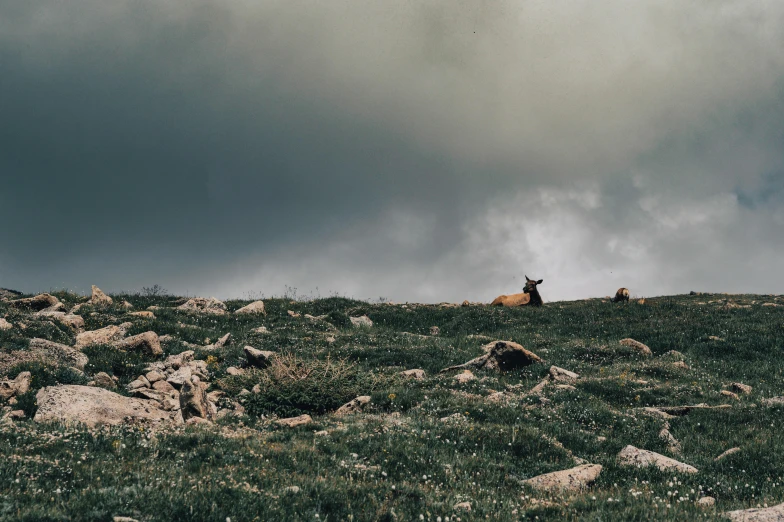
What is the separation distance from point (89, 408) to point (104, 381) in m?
3.87

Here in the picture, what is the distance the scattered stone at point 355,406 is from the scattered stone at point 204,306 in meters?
17.8

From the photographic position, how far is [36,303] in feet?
85.9

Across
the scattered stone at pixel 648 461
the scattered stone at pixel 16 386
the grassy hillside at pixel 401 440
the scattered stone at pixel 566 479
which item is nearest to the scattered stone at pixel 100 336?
the grassy hillside at pixel 401 440

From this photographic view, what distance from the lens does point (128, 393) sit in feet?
46.8

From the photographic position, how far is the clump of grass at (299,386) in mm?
14219

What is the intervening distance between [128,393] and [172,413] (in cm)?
217

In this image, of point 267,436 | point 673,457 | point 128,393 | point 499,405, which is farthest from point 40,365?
point 673,457

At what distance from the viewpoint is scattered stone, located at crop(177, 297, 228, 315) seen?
30281 millimetres

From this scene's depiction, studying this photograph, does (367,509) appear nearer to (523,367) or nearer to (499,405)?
(499,405)

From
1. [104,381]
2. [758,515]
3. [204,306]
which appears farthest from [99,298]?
[758,515]

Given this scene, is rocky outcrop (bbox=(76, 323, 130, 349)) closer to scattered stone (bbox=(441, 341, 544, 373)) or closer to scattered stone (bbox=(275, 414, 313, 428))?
scattered stone (bbox=(275, 414, 313, 428))

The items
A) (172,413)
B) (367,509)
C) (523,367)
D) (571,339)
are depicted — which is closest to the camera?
(367,509)

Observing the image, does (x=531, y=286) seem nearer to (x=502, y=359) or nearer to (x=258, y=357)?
(x=502, y=359)

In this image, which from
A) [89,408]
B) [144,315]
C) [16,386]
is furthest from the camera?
[144,315]
